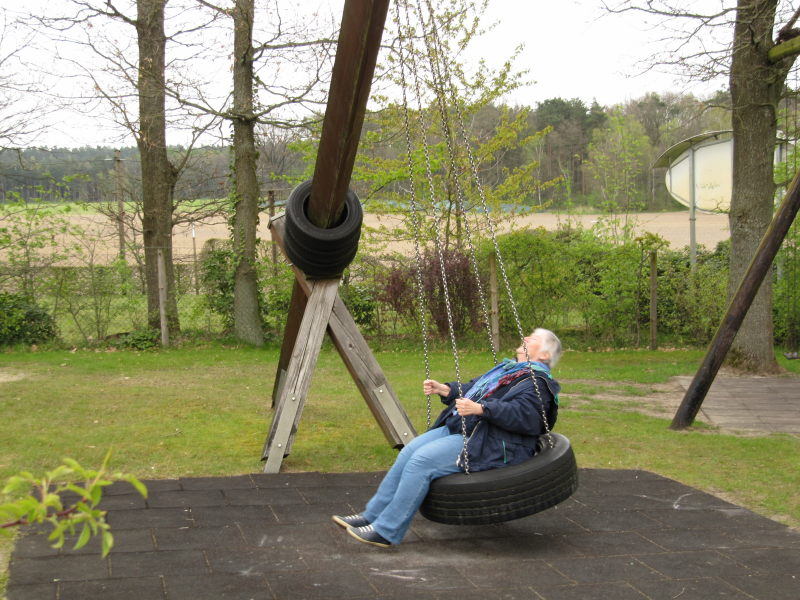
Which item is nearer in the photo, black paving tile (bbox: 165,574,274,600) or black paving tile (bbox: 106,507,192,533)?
black paving tile (bbox: 165,574,274,600)

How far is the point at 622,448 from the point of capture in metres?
6.72

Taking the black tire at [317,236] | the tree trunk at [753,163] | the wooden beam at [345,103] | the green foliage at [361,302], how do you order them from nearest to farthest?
the wooden beam at [345,103] < the black tire at [317,236] < the tree trunk at [753,163] < the green foliage at [361,302]

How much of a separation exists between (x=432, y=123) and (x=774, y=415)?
26.8 feet

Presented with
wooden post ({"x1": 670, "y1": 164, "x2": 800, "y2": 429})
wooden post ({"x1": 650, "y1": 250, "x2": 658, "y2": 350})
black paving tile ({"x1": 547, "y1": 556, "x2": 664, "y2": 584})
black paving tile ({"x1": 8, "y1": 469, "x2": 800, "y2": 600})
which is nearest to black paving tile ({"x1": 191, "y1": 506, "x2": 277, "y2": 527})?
black paving tile ({"x1": 8, "y1": 469, "x2": 800, "y2": 600})

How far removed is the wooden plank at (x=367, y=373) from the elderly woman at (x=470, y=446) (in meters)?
1.51

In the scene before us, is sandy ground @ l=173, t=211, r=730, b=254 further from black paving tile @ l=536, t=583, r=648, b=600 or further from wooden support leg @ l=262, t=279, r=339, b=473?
black paving tile @ l=536, t=583, r=648, b=600

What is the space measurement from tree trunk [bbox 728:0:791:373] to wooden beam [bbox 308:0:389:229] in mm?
6594

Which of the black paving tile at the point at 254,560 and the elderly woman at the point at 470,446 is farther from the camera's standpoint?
the elderly woman at the point at 470,446

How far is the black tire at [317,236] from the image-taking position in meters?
5.29

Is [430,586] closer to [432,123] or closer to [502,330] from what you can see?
[502,330]

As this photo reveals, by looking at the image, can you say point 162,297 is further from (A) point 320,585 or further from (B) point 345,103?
(A) point 320,585

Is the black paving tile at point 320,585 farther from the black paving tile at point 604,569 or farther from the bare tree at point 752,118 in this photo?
the bare tree at point 752,118

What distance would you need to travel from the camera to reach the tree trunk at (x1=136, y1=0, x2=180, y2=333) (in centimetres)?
1267

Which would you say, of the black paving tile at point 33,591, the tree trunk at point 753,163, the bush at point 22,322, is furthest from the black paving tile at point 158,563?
the bush at point 22,322
